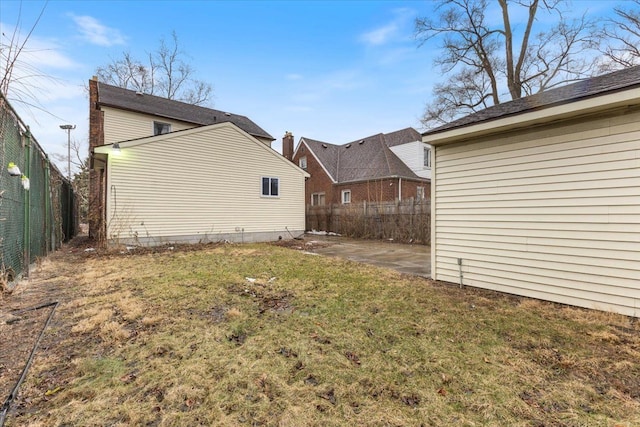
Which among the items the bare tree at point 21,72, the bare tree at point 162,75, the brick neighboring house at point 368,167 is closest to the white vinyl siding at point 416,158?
the brick neighboring house at point 368,167

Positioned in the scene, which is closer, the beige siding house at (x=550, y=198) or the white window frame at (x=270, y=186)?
the beige siding house at (x=550, y=198)

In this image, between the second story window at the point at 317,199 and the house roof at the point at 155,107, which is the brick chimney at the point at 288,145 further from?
the house roof at the point at 155,107

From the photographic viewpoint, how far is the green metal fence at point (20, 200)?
398 centimetres

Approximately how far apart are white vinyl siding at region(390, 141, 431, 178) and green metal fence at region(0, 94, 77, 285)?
18.4 m

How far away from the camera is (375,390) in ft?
6.81

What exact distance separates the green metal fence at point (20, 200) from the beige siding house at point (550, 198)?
659cm

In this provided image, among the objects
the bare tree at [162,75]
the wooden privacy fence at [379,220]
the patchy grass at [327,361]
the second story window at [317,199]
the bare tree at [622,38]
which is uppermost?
the bare tree at [162,75]

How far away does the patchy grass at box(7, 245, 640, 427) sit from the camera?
1.85 m

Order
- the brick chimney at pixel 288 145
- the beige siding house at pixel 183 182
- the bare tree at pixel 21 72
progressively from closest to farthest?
the bare tree at pixel 21 72
the beige siding house at pixel 183 182
the brick chimney at pixel 288 145

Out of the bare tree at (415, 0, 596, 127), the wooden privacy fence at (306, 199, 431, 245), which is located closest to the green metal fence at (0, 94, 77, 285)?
the wooden privacy fence at (306, 199, 431, 245)

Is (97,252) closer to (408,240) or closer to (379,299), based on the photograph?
(379,299)

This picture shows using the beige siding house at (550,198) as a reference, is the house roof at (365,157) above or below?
above

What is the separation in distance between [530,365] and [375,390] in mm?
1418

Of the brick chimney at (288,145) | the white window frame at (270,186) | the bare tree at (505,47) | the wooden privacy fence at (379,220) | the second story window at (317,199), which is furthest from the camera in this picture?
the brick chimney at (288,145)
